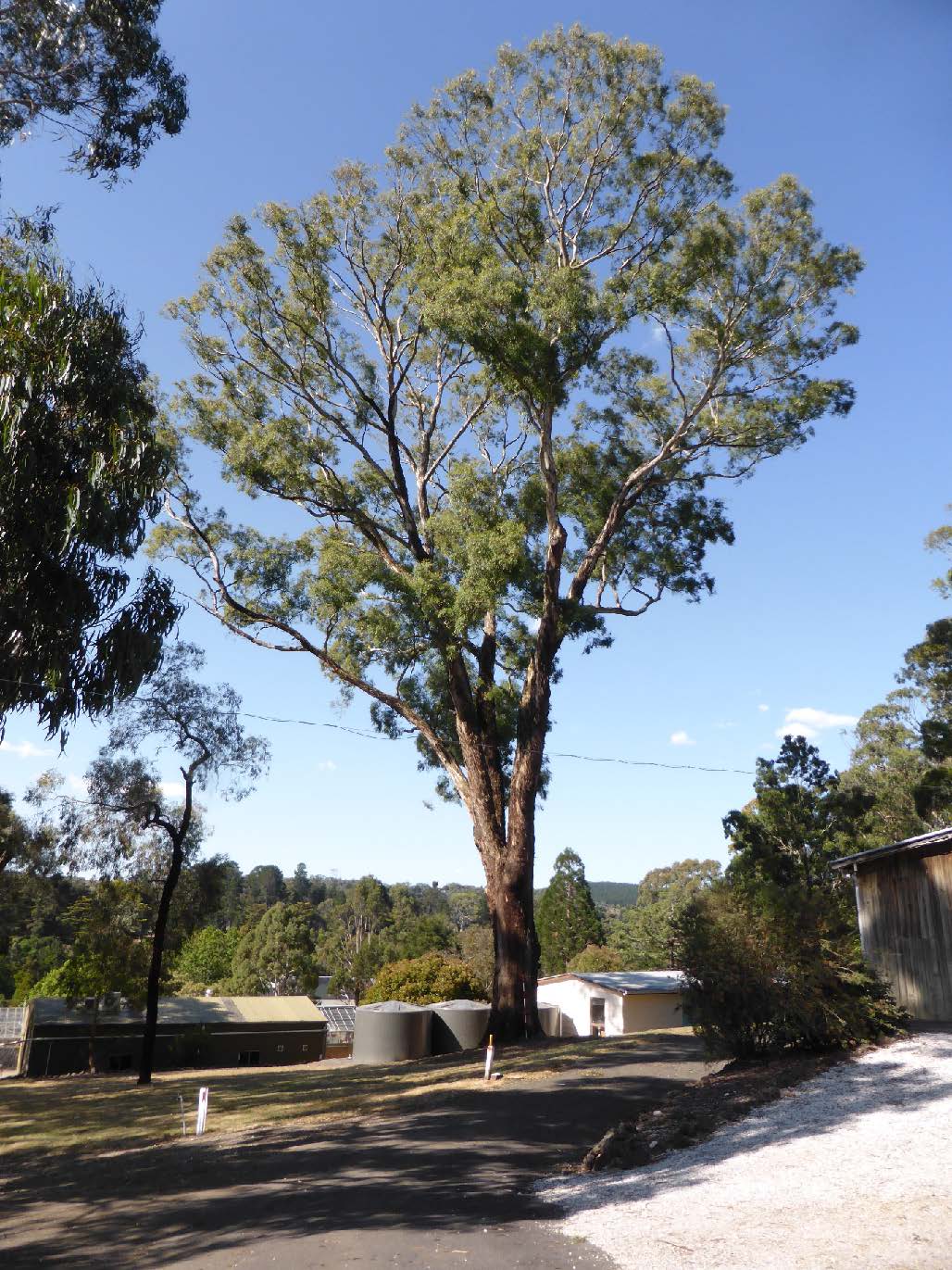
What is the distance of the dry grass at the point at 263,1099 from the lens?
Result: 15.2 m

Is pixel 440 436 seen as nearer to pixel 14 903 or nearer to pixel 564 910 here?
pixel 14 903

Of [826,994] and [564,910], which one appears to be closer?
[826,994]

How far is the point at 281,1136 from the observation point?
42.5ft

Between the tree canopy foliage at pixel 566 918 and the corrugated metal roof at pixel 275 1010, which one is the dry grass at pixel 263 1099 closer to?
the corrugated metal roof at pixel 275 1010

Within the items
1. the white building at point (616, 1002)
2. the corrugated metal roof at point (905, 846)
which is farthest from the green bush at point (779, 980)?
the white building at point (616, 1002)

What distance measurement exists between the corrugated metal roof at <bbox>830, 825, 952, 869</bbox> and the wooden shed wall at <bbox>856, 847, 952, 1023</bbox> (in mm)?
219

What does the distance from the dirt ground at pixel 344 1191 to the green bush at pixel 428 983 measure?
20.5 meters

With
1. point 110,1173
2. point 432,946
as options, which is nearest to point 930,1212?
point 110,1173

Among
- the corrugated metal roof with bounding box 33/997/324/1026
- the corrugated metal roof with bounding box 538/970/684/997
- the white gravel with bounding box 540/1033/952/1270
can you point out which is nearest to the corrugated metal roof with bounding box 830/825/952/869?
the white gravel with bounding box 540/1033/952/1270

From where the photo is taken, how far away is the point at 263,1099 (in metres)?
18.3

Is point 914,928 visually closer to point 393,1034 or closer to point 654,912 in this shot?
point 393,1034

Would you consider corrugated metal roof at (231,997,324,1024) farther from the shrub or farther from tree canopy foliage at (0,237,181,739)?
tree canopy foliage at (0,237,181,739)

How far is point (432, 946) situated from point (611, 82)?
55262 millimetres

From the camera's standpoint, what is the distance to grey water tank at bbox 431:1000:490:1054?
29750 millimetres
